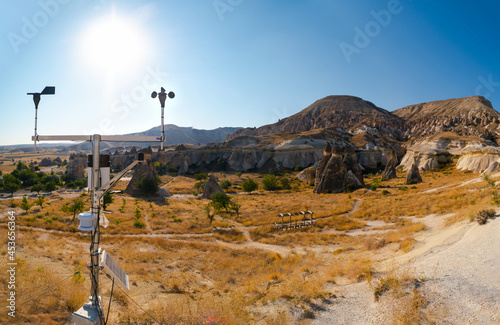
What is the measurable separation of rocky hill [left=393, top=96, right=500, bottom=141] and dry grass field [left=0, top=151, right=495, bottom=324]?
123 m

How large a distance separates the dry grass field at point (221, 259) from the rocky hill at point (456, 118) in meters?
123

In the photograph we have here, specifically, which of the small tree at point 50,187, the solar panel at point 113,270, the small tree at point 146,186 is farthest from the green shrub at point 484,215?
the small tree at point 50,187

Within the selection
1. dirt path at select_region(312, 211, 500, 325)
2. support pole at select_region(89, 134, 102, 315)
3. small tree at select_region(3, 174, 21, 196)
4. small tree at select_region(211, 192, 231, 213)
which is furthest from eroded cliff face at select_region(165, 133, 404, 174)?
support pole at select_region(89, 134, 102, 315)

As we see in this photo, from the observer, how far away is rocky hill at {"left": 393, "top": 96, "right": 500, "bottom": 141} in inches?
5032

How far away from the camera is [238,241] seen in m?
19.8

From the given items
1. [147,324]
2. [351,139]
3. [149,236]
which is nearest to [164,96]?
[147,324]

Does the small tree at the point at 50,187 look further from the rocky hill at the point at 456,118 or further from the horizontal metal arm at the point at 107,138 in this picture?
the rocky hill at the point at 456,118

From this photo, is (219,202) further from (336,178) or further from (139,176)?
(139,176)

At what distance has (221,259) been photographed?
1575 cm

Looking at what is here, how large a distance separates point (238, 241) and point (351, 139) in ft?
292

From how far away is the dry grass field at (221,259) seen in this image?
7668 mm

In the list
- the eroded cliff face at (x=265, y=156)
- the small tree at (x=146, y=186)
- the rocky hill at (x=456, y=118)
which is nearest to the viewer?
the small tree at (x=146, y=186)

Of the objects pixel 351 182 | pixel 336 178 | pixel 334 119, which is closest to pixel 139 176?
pixel 336 178

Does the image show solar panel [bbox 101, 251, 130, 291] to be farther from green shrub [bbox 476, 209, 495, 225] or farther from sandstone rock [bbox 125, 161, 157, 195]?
sandstone rock [bbox 125, 161, 157, 195]
